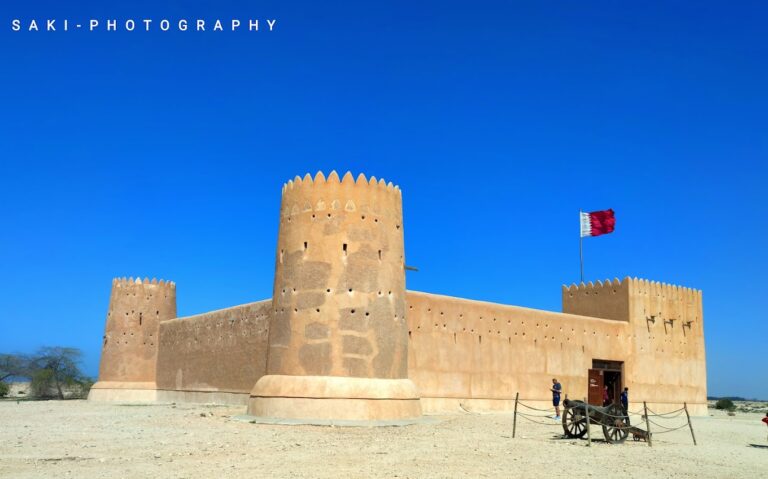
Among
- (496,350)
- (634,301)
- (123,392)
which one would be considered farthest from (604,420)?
(123,392)

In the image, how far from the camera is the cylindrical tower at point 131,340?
91.4ft

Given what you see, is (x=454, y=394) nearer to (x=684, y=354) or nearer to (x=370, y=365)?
(x=370, y=365)

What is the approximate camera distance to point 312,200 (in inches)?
631

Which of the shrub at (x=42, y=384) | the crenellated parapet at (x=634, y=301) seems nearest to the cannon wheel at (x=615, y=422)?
the crenellated parapet at (x=634, y=301)

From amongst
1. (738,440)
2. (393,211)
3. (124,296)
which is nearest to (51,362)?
(124,296)

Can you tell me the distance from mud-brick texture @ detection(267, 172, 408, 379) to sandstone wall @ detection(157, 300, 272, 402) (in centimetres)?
509

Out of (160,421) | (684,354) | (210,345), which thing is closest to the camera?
(160,421)

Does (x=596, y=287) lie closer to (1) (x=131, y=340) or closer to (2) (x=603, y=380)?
(2) (x=603, y=380)

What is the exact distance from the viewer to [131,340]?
28.4 m

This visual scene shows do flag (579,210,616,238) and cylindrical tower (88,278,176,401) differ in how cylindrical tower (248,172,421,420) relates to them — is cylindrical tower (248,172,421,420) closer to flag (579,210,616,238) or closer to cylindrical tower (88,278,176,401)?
flag (579,210,616,238)

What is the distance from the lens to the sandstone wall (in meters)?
21.0

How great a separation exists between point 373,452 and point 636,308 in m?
17.6

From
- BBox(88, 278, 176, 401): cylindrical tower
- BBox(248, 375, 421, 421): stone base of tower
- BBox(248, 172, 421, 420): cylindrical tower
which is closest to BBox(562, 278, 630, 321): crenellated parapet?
BBox(248, 172, 421, 420): cylindrical tower

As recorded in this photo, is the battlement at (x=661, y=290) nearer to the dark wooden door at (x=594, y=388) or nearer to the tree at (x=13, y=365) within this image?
the dark wooden door at (x=594, y=388)
